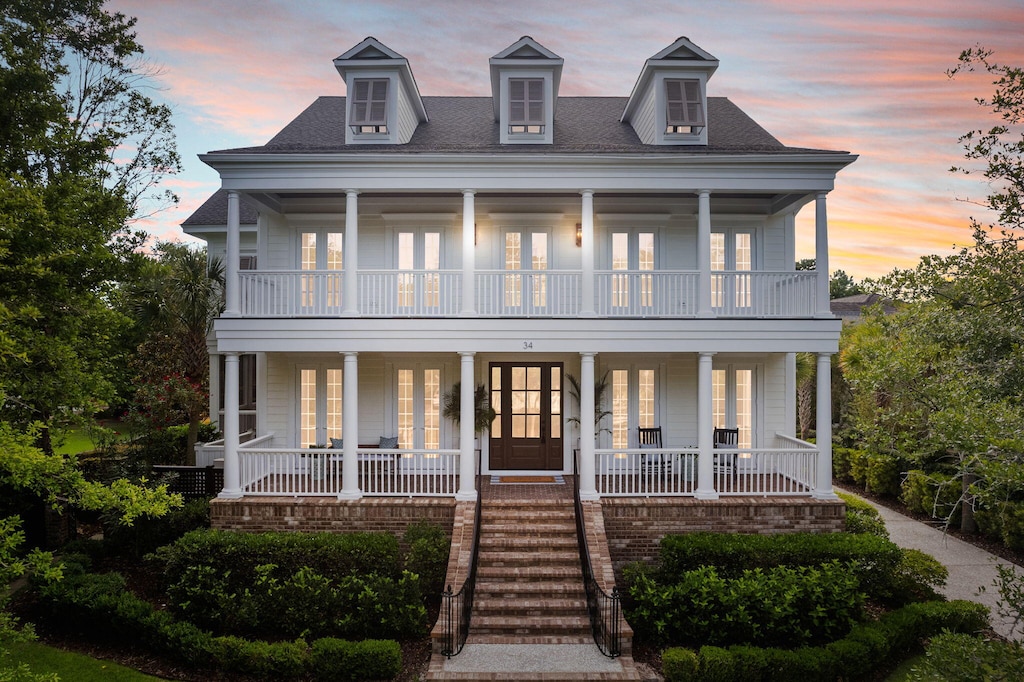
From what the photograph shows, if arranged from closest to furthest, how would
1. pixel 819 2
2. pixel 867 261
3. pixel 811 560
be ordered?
pixel 811 560, pixel 819 2, pixel 867 261

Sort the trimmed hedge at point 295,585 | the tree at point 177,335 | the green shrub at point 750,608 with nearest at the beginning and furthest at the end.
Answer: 1. the green shrub at point 750,608
2. the trimmed hedge at point 295,585
3. the tree at point 177,335

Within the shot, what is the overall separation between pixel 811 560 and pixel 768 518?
4.30ft

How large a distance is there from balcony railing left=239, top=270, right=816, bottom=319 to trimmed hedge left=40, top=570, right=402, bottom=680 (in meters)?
5.94

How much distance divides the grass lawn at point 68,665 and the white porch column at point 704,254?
473 inches

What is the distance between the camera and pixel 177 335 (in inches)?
690

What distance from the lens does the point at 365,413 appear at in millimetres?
14375

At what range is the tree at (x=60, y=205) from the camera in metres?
8.07

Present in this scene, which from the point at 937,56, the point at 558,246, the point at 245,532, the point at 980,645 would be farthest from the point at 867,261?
the point at 245,532

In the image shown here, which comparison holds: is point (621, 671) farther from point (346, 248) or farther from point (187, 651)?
point (346, 248)

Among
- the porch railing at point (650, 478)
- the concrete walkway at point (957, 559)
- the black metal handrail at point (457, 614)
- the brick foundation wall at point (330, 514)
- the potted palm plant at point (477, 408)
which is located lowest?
the concrete walkway at point (957, 559)

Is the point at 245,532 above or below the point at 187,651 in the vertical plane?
above

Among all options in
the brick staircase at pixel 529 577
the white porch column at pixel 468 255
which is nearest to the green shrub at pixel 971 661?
the brick staircase at pixel 529 577

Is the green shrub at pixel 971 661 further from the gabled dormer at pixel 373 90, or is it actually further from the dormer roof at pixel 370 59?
the dormer roof at pixel 370 59

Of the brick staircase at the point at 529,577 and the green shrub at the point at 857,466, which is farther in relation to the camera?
the green shrub at the point at 857,466
